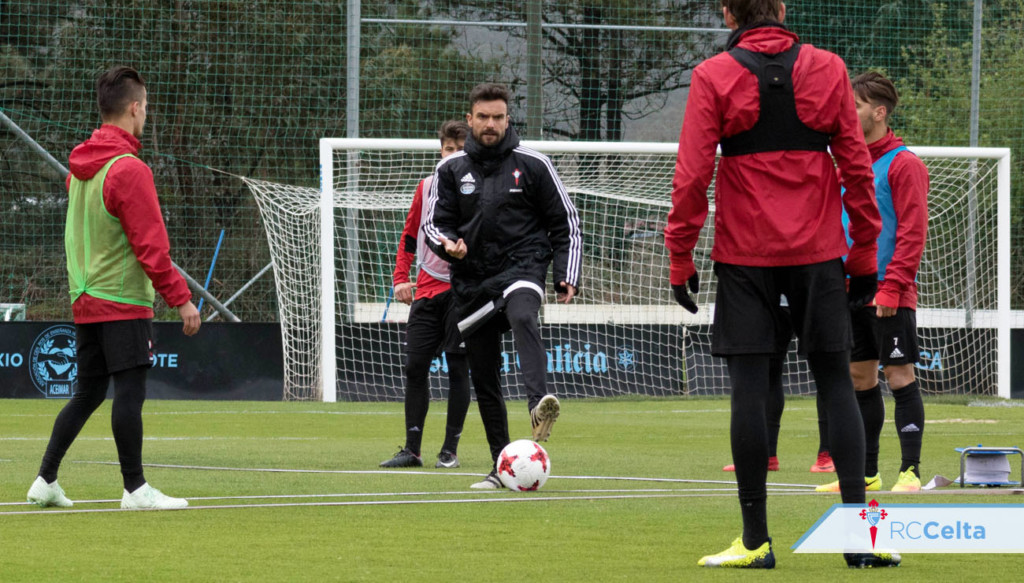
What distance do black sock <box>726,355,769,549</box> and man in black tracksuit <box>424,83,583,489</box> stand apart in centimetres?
219

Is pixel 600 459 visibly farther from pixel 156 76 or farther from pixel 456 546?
pixel 156 76

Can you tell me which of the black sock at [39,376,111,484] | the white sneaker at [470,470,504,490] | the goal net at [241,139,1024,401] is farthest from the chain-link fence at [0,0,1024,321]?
→ the black sock at [39,376,111,484]

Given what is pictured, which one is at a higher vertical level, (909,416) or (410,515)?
(909,416)

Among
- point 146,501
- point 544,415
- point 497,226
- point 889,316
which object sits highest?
point 497,226

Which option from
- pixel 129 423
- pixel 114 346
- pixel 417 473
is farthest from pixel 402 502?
pixel 417 473

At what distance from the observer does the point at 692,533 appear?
16.5 feet

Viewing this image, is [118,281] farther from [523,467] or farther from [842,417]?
[842,417]

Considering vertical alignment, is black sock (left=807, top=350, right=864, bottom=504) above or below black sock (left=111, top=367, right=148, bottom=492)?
above

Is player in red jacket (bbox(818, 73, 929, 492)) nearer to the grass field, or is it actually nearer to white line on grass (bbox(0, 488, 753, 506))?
the grass field

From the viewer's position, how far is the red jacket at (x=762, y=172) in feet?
13.9

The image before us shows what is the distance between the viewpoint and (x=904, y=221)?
618 cm

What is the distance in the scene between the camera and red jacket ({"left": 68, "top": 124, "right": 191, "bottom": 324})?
18.6 ft

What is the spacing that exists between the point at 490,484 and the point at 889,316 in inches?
78.1

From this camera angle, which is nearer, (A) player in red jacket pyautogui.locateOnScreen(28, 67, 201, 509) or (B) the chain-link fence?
(A) player in red jacket pyautogui.locateOnScreen(28, 67, 201, 509)
